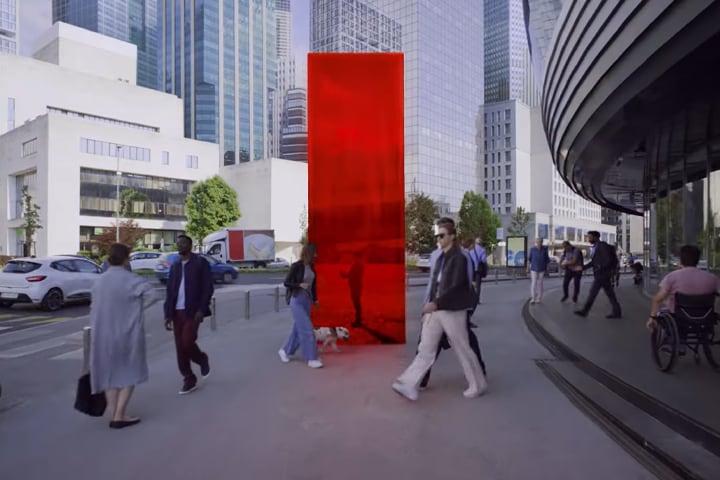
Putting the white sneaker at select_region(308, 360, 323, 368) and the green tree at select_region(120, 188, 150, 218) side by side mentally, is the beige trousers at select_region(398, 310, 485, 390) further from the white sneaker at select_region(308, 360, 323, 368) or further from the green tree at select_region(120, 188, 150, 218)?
the green tree at select_region(120, 188, 150, 218)

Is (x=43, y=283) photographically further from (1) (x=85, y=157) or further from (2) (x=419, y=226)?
(1) (x=85, y=157)

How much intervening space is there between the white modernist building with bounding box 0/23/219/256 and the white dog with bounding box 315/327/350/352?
153 feet

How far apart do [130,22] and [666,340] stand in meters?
179

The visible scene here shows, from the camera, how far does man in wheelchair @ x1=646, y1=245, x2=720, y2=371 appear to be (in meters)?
6.35

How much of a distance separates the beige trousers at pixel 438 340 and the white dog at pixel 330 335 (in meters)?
3.15

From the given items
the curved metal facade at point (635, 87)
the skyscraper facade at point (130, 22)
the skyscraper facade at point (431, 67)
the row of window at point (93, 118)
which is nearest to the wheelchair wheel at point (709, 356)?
the curved metal facade at point (635, 87)

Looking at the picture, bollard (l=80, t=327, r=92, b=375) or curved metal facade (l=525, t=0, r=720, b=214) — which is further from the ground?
curved metal facade (l=525, t=0, r=720, b=214)

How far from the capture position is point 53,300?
15156mm

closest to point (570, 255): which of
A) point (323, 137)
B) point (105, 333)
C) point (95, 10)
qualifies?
point (323, 137)

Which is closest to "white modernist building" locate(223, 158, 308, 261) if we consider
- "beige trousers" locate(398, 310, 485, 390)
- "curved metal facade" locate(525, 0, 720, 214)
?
"curved metal facade" locate(525, 0, 720, 214)

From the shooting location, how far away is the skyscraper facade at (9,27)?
12950cm

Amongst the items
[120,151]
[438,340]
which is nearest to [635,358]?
[438,340]

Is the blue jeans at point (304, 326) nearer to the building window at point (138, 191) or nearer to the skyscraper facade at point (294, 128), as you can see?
the building window at point (138, 191)

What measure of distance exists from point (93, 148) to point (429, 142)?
59285mm
